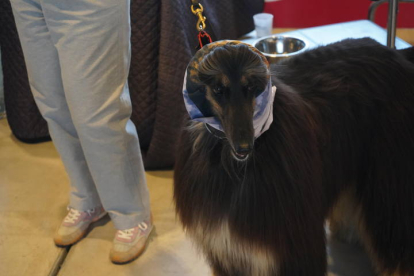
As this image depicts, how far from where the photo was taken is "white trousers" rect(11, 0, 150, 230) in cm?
133

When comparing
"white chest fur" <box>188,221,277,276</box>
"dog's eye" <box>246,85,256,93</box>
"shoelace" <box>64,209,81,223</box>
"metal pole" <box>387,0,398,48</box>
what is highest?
"dog's eye" <box>246,85,256,93</box>

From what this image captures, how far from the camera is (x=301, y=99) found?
1157 millimetres

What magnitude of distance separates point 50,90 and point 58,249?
643 mm

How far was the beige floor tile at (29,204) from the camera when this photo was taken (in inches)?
69.6

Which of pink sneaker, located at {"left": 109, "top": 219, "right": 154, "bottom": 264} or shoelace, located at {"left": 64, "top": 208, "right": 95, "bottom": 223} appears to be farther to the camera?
shoelace, located at {"left": 64, "top": 208, "right": 95, "bottom": 223}

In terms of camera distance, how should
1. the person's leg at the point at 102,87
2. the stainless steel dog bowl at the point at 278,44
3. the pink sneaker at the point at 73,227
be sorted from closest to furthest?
the person's leg at the point at 102,87
the pink sneaker at the point at 73,227
the stainless steel dog bowl at the point at 278,44

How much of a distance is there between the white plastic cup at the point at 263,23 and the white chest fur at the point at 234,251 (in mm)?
1903

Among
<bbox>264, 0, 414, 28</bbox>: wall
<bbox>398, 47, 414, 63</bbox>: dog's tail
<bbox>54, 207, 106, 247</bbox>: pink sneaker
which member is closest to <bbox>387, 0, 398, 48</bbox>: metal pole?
<bbox>398, 47, 414, 63</bbox>: dog's tail

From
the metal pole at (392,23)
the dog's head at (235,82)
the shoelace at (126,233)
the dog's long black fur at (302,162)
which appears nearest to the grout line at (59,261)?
the shoelace at (126,233)

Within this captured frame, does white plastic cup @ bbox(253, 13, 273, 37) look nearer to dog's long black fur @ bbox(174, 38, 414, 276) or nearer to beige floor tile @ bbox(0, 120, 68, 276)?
beige floor tile @ bbox(0, 120, 68, 276)

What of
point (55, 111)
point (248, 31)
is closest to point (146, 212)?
point (55, 111)

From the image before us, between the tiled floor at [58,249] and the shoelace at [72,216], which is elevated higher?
the shoelace at [72,216]

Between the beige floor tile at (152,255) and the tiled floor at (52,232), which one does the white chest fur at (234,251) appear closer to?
the tiled floor at (52,232)

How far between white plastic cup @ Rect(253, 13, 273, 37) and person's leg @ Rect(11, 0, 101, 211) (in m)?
1.56
